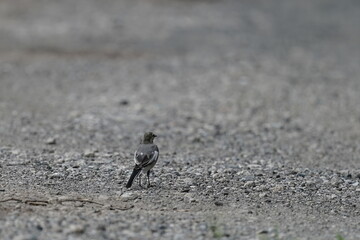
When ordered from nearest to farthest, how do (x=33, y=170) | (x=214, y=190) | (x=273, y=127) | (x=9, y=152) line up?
(x=214, y=190)
(x=33, y=170)
(x=9, y=152)
(x=273, y=127)

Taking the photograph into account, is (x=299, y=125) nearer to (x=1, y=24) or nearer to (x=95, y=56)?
(x=95, y=56)

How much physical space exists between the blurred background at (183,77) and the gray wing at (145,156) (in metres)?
2.76

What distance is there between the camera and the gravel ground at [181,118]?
7.73 metres

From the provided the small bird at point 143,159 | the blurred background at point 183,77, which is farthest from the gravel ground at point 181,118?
the small bird at point 143,159

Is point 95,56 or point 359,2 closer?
point 95,56

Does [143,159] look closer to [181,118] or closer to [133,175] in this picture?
[133,175]

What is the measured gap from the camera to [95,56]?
19844 mm

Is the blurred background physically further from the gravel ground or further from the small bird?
the small bird

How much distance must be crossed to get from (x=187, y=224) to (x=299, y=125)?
7.31 metres

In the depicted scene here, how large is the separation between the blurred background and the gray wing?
2.76 metres

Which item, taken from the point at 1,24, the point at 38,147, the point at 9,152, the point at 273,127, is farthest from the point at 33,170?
the point at 1,24

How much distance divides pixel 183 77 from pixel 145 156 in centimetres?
965

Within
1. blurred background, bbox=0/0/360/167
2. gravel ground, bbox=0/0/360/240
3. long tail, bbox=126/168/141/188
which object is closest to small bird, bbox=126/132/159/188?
long tail, bbox=126/168/141/188

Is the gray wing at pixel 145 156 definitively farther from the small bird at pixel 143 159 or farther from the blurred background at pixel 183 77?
the blurred background at pixel 183 77
